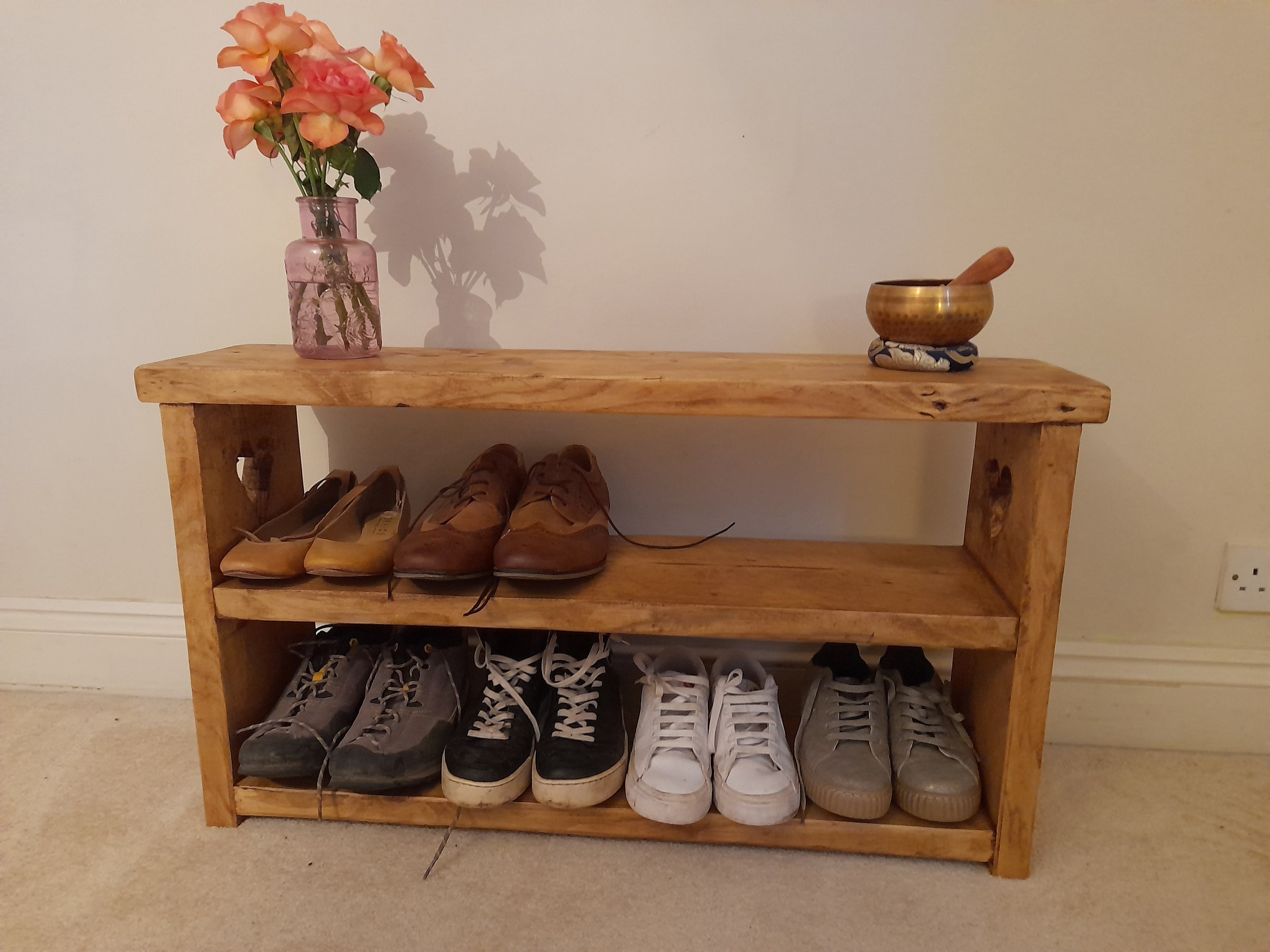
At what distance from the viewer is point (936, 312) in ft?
3.04

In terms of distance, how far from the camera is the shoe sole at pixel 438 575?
958 millimetres

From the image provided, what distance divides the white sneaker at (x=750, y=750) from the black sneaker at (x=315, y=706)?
48cm

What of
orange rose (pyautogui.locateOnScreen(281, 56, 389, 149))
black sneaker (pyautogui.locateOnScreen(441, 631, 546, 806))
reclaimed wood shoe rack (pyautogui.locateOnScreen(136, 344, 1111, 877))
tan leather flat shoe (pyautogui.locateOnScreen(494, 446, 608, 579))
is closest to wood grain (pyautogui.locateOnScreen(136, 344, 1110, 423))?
reclaimed wood shoe rack (pyautogui.locateOnScreen(136, 344, 1111, 877))

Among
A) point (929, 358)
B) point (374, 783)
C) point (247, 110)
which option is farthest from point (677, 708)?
point (247, 110)

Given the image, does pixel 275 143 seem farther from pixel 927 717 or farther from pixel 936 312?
pixel 927 717

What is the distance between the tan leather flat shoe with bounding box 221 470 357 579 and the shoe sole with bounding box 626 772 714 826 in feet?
1.61

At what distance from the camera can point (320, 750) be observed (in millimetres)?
1028

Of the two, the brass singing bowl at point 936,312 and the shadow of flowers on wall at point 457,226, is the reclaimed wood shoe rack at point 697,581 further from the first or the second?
the shadow of flowers on wall at point 457,226

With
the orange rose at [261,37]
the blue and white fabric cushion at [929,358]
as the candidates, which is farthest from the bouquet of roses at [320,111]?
the blue and white fabric cushion at [929,358]

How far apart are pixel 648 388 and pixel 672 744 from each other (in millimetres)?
436

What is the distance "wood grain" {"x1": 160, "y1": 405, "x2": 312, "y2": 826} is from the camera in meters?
0.98

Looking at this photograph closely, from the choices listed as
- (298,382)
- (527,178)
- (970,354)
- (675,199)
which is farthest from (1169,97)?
(298,382)

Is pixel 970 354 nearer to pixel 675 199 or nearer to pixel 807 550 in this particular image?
pixel 807 550

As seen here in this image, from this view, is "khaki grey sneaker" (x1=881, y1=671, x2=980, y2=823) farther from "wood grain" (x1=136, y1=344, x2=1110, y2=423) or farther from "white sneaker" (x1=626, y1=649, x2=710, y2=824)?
"wood grain" (x1=136, y1=344, x2=1110, y2=423)
